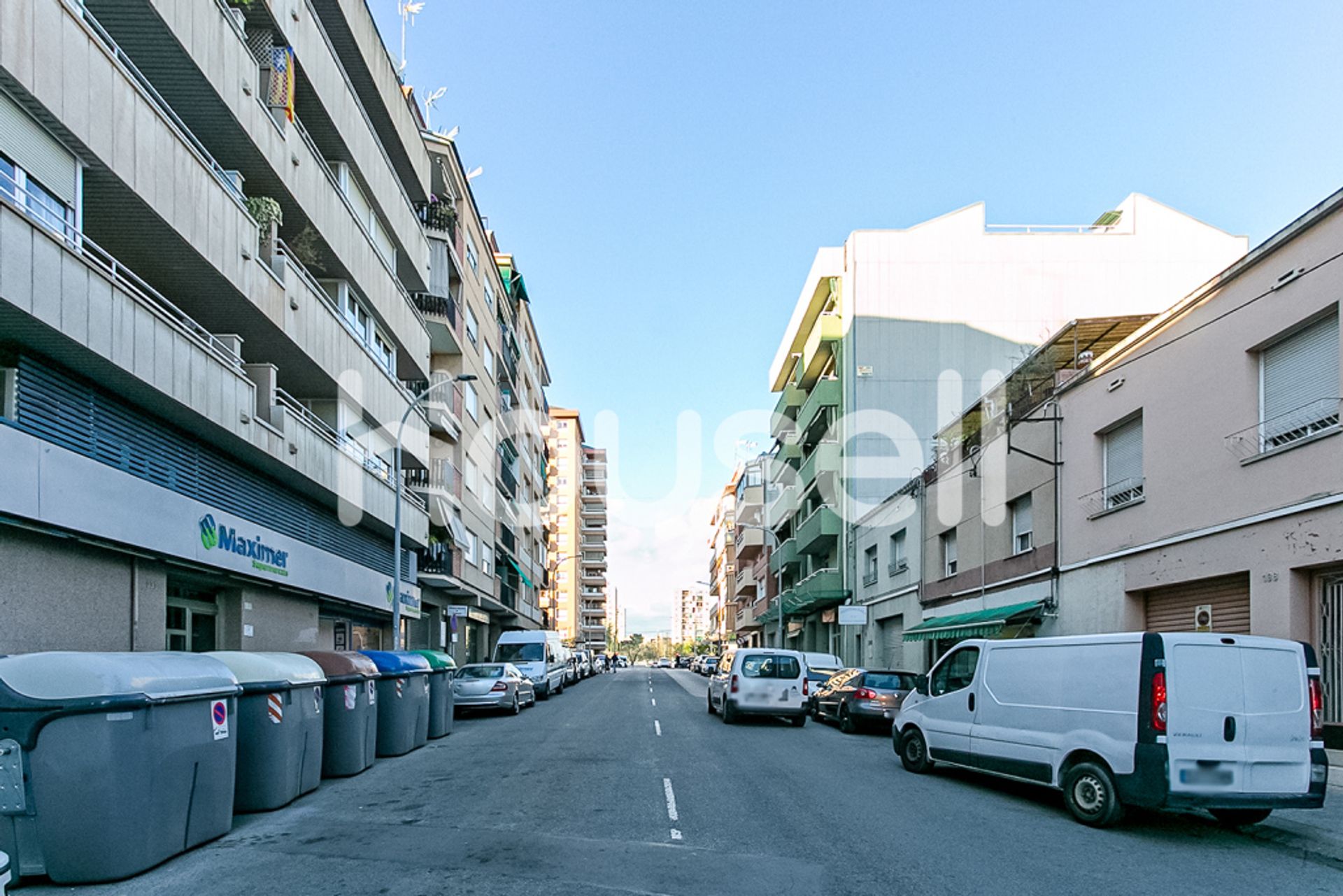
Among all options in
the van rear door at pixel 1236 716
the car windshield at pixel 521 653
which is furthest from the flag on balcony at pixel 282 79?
the car windshield at pixel 521 653

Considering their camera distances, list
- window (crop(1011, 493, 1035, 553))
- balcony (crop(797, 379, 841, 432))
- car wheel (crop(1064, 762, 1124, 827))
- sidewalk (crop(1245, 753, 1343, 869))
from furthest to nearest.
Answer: balcony (crop(797, 379, 841, 432))
window (crop(1011, 493, 1035, 553))
car wheel (crop(1064, 762, 1124, 827))
sidewalk (crop(1245, 753, 1343, 869))

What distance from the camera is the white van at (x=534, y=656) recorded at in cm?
3244

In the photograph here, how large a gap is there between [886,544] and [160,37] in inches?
1077

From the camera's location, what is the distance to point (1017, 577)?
74.6 feet

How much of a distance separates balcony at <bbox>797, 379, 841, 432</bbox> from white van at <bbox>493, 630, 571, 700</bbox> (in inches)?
586

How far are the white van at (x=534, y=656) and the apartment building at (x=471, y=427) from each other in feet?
6.28

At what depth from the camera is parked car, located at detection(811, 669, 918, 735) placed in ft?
64.9

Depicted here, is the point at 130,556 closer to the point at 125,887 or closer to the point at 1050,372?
the point at 125,887

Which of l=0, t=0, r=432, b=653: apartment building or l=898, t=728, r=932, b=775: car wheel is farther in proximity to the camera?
l=898, t=728, r=932, b=775: car wheel

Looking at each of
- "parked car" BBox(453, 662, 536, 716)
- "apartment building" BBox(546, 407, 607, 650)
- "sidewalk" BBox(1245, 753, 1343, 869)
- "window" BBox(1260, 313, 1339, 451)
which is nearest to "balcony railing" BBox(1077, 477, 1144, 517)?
"window" BBox(1260, 313, 1339, 451)

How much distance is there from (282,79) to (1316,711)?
18894mm

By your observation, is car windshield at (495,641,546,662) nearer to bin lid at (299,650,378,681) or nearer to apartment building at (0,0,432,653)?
apartment building at (0,0,432,653)

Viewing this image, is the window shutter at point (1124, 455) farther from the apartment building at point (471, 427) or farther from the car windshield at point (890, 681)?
the apartment building at point (471, 427)

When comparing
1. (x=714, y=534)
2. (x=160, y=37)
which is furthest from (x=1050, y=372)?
(x=714, y=534)
